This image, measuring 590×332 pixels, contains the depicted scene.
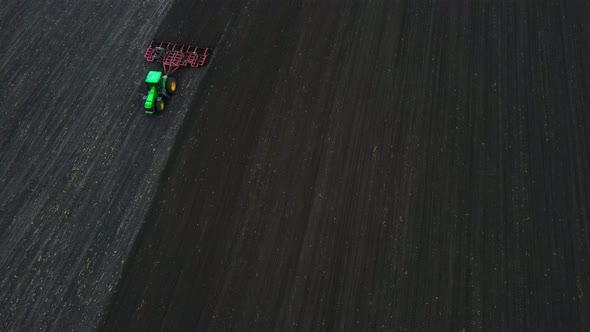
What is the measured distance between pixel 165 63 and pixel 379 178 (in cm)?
593

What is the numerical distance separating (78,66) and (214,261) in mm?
6481

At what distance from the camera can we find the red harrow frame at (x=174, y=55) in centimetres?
1162

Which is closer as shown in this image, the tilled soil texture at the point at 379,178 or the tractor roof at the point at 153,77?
the tilled soil texture at the point at 379,178

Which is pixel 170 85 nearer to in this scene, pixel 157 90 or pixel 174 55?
pixel 157 90

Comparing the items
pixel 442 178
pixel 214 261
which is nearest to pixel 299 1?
pixel 442 178

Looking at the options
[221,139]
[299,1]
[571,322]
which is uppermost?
[299,1]

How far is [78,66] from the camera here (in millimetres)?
11836

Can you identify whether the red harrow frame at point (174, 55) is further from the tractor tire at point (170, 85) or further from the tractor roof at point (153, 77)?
the tractor roof at point (153, 77)

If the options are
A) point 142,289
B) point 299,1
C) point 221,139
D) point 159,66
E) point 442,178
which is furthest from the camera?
point 299,1

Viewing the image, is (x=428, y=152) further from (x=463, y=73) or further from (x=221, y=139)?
(x=221, y=139)

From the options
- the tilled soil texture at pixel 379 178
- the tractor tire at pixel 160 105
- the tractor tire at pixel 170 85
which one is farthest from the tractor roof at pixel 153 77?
the tilled soil texture at pixel 379 178

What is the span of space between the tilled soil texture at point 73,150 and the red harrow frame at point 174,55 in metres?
0.23

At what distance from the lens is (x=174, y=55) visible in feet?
38.7

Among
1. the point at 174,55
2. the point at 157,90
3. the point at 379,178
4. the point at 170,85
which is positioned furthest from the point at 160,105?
the point at 379,178
